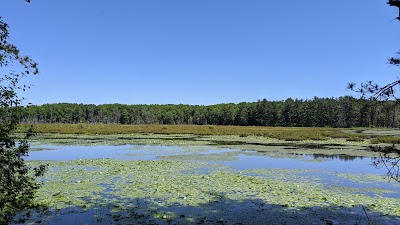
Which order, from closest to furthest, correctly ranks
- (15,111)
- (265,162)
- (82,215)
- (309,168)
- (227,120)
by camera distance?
1. (15,111)
2. (82,215)
3. (309,168)
4. (265,162)
5. (227,120)

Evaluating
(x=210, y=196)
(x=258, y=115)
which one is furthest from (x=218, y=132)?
(x=258, y=115)

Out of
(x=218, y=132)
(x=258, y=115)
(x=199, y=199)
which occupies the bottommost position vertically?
(x=199, y=199)

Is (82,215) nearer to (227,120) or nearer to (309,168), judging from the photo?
(309,168)

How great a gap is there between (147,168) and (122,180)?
14.1ft

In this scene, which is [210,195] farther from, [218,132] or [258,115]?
[258,115]

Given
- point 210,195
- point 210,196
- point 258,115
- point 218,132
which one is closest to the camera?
point 210,196

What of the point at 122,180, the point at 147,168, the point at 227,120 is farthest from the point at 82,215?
the point at 227,120

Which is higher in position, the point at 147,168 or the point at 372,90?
the point at 372,90

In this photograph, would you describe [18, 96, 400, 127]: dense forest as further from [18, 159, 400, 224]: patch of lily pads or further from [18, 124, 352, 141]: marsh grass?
[18, 159, 400, 224]: patch of lily pads

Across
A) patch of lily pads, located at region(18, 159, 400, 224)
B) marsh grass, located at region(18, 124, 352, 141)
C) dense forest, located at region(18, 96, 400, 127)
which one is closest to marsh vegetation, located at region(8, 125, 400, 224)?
patch of lily pads, located at region(18, 159, 400, 224)

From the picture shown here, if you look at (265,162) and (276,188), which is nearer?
(276,188)

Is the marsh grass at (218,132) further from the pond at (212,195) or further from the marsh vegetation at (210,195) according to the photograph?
the marsh vegetation at (210,195)

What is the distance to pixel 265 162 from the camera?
2441cm

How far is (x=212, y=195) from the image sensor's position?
13180 mm
